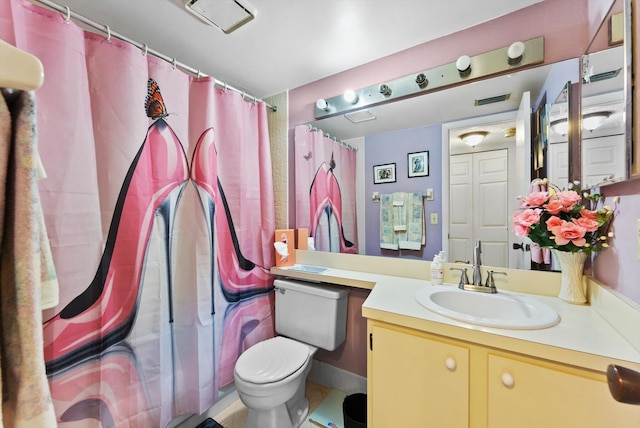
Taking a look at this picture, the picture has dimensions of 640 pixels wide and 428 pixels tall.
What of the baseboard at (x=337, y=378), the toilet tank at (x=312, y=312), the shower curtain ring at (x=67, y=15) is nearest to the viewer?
the shower curtain ring at (x=67, y=15)

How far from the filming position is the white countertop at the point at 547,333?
0.69m

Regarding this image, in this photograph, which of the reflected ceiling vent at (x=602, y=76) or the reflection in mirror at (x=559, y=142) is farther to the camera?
the reflection in mirror at (x=559, y=142)

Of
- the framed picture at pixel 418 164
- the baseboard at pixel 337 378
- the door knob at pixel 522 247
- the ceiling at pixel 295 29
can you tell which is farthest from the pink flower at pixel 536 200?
the baseboard at pixel 337 378

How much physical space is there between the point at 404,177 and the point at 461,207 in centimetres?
36

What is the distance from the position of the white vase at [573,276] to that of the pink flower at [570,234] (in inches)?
3.9

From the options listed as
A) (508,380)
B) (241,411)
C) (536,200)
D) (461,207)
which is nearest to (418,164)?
(461,207)

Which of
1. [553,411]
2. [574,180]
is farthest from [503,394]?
[574,180]

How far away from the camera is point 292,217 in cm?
198

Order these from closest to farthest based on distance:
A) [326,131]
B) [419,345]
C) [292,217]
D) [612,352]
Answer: [612,352] < [419,345] < [326,131] < [292,217]

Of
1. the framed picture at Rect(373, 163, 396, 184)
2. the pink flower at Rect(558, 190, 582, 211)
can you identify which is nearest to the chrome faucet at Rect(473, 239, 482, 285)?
the pink flower at Rect(558, 190, 582, 211)

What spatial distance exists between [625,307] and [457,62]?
1218mm

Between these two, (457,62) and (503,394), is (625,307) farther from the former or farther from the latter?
(457,62)

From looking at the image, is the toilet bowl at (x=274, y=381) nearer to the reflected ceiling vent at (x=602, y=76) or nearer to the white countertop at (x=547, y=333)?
the white countertop at (x=547, y=333)

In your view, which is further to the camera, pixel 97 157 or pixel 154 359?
pixel 154 359
